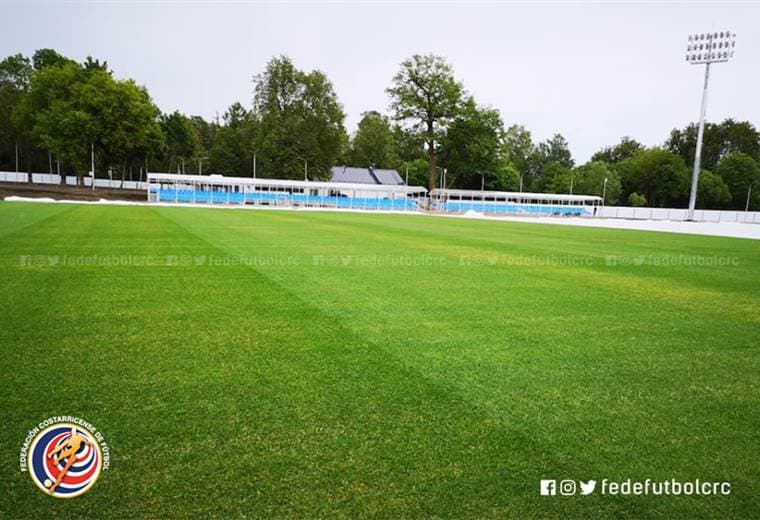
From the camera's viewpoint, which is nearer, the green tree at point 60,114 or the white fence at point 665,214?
the green tree at point 60,114

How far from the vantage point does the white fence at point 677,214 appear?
69019 millimetres

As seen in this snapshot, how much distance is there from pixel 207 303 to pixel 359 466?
177 inches

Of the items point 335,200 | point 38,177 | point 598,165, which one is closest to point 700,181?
point 598,165

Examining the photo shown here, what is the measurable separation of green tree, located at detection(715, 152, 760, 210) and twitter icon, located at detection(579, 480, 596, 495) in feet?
342

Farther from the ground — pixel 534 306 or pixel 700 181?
pixel 700 181

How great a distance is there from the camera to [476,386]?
4.00m

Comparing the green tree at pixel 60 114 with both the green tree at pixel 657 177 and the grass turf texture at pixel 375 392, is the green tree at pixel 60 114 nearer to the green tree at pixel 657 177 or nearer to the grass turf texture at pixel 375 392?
the grass turf texture at pixel 375 392

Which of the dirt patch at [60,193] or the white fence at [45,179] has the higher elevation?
the white fence at [45,179]

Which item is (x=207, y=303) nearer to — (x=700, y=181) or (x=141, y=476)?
(x=141, y=476)

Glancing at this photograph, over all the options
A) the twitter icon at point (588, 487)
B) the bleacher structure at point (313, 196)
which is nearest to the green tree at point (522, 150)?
the bleacher structure at point (313, 196)

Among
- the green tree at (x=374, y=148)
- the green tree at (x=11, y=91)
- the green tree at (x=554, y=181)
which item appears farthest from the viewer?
the green tree at (x=374, y=148)

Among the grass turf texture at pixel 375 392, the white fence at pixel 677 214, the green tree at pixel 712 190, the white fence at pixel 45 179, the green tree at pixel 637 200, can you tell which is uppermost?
the green tree at pixel 712 190

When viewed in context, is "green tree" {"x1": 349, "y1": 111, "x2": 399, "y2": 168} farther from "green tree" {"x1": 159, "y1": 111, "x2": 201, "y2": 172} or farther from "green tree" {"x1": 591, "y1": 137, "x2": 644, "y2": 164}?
"green tree" {"x1": 591, "y1": 137, "x2": 644, "y2": 164}

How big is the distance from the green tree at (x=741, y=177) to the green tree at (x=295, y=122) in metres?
69.1
